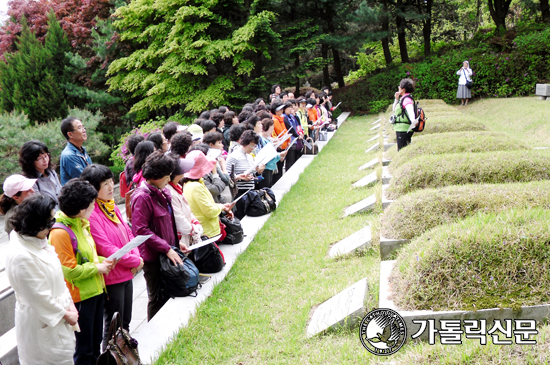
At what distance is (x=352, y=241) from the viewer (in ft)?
18.6

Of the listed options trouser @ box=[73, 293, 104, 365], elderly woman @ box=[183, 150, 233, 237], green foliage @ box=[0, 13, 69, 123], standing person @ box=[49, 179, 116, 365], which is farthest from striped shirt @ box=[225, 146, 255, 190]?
green foliage @ box=[0, 13, 69, 123]

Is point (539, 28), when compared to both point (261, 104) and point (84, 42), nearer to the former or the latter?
point (261, 104)

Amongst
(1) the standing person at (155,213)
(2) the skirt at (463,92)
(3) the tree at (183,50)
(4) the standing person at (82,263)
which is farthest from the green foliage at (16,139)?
(2) the skirt at (463,92)

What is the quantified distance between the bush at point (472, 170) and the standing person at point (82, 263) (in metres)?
4.13

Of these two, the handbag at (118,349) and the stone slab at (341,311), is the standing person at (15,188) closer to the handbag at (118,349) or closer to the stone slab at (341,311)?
the handbag at (118,349)

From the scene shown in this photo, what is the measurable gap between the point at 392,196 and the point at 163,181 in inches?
135

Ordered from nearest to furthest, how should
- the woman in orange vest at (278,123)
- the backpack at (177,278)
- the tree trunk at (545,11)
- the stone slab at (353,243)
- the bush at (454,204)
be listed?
1. the backpack at (177,278)
2. the bush at (454,204)
3. the stone slab at (353,243)
4. the woman in orange vest at (278,123)
5. the tree trunk at (545,11)

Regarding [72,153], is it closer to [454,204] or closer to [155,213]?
[155,213]

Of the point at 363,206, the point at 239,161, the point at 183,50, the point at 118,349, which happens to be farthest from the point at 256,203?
the point at 183,50

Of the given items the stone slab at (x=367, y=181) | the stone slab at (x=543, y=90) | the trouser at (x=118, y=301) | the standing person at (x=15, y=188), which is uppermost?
the standing person at (x=15, y=188)

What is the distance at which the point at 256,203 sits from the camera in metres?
7.46

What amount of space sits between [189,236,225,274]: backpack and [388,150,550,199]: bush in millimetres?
2586

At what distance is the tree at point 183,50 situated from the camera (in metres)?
17.8

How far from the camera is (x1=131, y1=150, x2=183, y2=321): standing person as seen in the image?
13.1 feet
